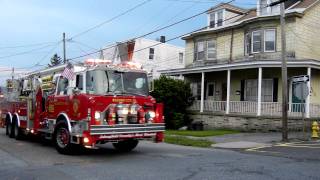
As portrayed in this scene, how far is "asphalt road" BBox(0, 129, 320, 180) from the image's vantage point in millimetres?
10719

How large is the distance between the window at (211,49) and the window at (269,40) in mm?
4879

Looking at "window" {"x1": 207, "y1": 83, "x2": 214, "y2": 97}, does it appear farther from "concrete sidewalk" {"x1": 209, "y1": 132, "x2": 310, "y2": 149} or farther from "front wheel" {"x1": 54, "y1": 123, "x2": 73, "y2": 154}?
"front wheel" {"x1": 54, "y1": 123, "x2": 73, "y2": 154}

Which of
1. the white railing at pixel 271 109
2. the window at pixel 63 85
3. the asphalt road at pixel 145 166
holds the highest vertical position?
the window at pixel 63 85

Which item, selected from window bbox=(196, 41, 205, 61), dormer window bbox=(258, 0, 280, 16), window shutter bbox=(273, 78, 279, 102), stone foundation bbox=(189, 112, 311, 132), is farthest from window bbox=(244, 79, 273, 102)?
window bbox=(196, 41, 205, 61)

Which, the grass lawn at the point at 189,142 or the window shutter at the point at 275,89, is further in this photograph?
the window shutter at the point at 275,89

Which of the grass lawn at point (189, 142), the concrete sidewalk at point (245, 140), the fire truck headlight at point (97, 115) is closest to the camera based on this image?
the fire truck headlight at point (97, 115)

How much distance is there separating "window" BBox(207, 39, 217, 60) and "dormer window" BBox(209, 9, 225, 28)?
1286 mm

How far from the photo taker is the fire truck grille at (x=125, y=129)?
1352cm

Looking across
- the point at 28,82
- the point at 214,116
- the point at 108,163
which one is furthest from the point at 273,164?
the point at 214,116

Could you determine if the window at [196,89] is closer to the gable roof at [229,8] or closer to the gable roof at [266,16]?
the gable roof at [266,16]

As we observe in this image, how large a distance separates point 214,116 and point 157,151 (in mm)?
Answer: 13810

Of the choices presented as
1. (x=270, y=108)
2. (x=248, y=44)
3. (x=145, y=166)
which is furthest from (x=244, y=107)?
(x=145, y=166)

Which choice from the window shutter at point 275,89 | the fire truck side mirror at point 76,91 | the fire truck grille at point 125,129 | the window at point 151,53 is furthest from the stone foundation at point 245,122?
the window at point 151,53

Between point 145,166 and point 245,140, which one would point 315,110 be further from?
point 145,166
